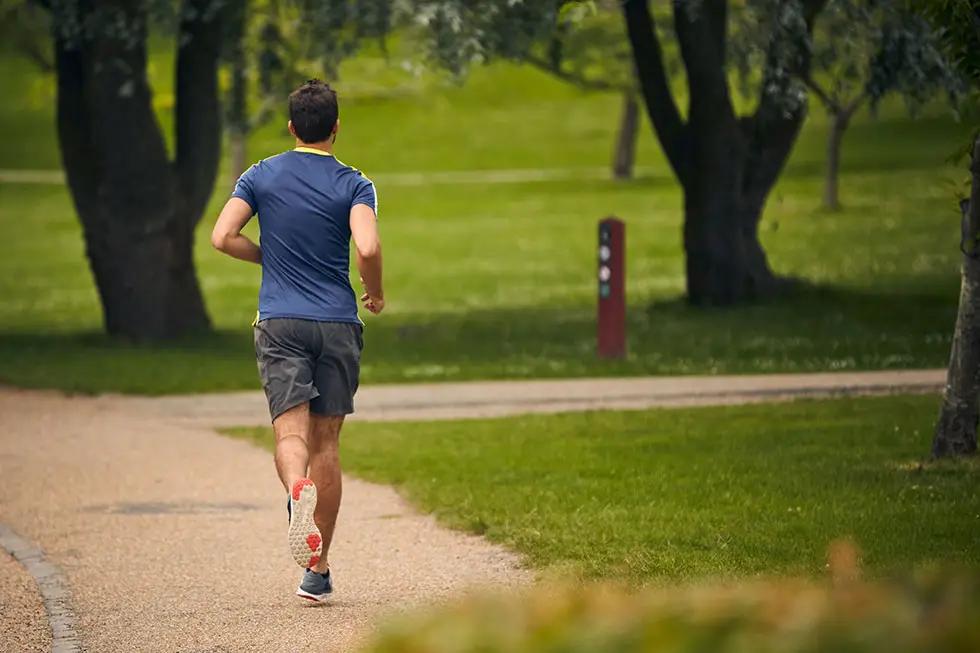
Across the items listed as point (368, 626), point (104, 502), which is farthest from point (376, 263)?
point (104, 502)

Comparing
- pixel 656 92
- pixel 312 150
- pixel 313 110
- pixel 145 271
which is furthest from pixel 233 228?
pixel 656 92

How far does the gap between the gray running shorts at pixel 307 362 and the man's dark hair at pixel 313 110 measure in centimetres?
74

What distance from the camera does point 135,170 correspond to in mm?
19734

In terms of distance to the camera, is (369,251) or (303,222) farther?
(303,222)

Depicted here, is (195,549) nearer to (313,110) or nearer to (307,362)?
(307,362)

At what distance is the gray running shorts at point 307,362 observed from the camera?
703 cm

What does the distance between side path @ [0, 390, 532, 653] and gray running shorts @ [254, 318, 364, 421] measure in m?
0.85

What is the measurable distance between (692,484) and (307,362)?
3618mm

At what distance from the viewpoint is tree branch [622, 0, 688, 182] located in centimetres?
2191

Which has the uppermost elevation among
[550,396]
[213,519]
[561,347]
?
[213,519]

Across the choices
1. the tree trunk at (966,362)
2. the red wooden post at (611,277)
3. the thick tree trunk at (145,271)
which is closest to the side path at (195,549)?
the tree trunk at (966,362)

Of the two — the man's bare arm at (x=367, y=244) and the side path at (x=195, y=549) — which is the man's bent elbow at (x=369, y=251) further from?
the side path at (x=195, y=549)

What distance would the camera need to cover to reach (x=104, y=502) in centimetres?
1043

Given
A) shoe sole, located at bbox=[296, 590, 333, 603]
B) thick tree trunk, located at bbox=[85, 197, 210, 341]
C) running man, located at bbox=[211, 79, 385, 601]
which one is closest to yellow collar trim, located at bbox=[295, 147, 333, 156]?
running man, located at bbox=[211, 79, 385, 601]
